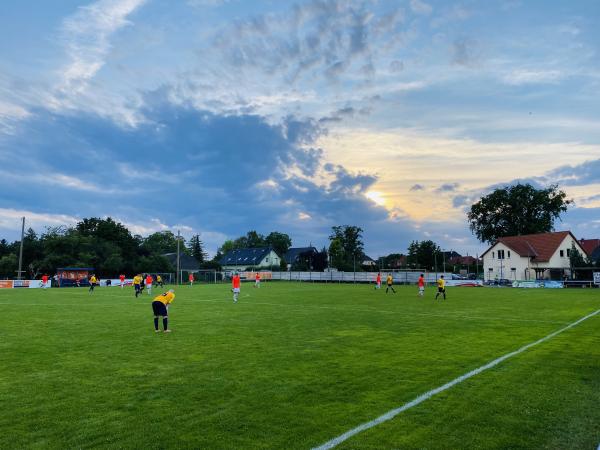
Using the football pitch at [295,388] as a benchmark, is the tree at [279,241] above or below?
above

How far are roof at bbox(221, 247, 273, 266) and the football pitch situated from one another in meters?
Answer: 101

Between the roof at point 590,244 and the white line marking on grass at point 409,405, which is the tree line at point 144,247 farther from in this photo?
the white line marking on grass at point 409,405

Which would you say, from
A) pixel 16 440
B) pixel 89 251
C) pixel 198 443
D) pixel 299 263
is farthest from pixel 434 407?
pixel 299 263

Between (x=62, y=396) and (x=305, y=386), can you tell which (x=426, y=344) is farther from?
(x=62, y=396)

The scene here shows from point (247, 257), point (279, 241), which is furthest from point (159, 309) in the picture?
point (279, 241)

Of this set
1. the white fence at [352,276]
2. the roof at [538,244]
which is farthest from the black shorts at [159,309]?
the roof at [538,244]

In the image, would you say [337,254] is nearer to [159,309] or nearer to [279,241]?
[279,241]

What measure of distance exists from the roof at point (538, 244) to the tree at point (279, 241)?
83901 millimetres

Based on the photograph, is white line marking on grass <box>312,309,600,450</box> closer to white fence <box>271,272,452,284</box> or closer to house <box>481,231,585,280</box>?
white fence <box>271,272,452,284</box>

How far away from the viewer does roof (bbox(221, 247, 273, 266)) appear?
117075 mm

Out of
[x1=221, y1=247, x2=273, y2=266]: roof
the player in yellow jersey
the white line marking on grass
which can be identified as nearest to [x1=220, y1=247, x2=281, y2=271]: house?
[x1=221, y1=247, x2=273, y2=266]: roof

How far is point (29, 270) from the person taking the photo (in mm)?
76750

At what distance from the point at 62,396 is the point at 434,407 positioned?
6309 millimetres

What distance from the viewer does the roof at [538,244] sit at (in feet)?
237
